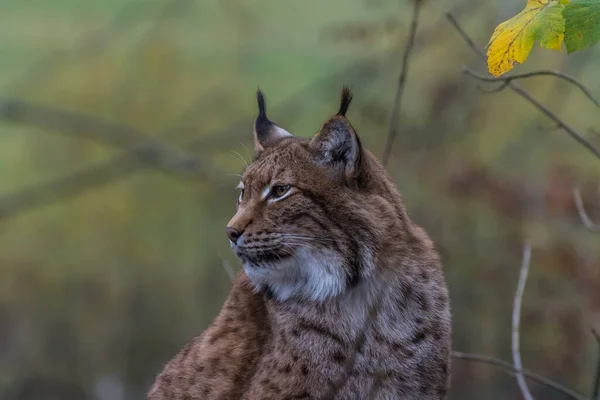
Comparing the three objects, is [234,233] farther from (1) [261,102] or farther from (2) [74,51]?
(2) [74,51]

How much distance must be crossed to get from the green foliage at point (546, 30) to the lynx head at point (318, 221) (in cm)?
80

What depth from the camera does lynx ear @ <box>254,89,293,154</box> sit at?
13.3ft

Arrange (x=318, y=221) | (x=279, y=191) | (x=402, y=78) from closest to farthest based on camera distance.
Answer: (x=318, y=221) → (x=279, y=191) → (x=402, y=78)

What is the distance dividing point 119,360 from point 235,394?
28.1ft

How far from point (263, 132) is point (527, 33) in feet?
5.53

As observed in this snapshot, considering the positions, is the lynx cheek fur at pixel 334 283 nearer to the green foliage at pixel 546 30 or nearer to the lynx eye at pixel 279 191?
the lynx eye at pixel 279 191

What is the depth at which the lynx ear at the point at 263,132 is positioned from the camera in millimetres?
4059

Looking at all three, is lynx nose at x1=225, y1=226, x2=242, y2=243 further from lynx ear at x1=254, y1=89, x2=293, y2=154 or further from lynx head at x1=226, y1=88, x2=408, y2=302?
lynx ear at x1=254, y1=89, x2=293, y2=154

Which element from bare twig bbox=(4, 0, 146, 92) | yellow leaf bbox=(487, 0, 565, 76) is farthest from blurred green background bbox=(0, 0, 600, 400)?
yellow leaf bbox=(487, 0, 565, 76)

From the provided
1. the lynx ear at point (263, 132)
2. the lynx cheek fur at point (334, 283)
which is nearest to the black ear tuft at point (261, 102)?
the lynx ear at point (263, 132)

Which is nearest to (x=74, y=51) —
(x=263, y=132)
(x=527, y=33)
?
(x=263, y=132)

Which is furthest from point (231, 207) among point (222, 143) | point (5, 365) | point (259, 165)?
Result: point (259, 165)

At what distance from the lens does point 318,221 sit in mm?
3568

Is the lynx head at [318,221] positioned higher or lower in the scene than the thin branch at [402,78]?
lower
